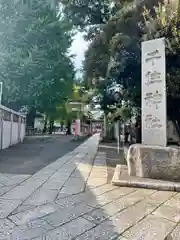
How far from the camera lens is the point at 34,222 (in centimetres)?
315

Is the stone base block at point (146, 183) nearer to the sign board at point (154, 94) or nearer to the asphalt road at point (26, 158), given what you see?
the sign board at point (154, 94)

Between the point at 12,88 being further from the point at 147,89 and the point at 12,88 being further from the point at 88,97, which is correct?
the point at 147,89

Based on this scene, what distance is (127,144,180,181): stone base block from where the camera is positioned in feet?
18.1

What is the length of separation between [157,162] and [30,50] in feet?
44.8

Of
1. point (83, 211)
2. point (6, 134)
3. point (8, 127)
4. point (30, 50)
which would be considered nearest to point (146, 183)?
point (83, 211)

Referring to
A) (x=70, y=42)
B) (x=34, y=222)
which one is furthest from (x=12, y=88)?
(x=34, y=222)

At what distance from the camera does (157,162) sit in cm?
559

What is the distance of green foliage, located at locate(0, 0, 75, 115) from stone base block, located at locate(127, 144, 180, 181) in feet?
39.8

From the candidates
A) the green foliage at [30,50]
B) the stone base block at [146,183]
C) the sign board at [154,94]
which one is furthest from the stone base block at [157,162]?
the green foliage at [30,50]

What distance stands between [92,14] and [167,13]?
22.8 ft

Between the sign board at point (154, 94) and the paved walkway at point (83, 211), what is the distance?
1777mm

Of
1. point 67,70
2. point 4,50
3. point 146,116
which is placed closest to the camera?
point 146,116

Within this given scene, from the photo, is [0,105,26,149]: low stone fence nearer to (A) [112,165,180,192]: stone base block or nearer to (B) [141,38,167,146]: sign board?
(B) [141,38,167,146]: sign board

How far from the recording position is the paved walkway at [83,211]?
2896mm
